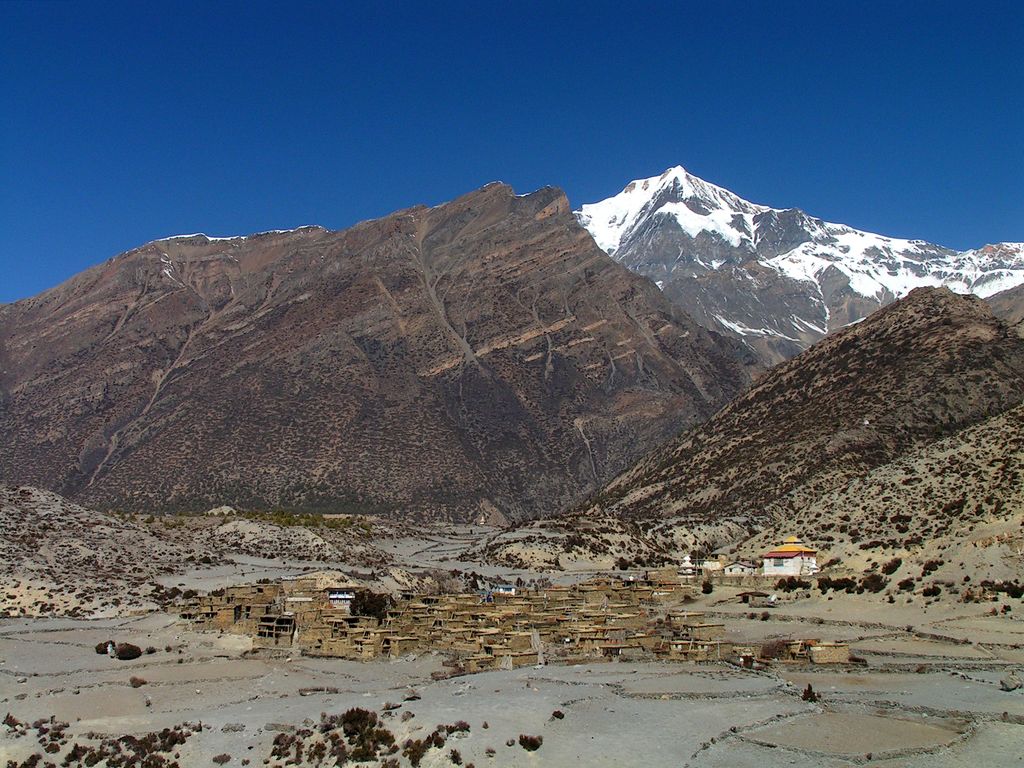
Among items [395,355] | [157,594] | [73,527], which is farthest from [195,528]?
[395,355]

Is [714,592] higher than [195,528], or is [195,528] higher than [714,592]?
[195,528]

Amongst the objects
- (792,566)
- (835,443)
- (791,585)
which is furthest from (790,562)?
(835,443)

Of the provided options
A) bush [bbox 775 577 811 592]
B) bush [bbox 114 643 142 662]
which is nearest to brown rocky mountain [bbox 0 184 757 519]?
bush [bbox 775 577 811 592]

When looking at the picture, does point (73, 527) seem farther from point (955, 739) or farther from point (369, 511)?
point (369, 511)

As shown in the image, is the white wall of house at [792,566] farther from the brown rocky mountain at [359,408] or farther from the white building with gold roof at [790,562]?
the brown rocky mountain at [359,408]

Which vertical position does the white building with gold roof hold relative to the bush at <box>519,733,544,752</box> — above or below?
above

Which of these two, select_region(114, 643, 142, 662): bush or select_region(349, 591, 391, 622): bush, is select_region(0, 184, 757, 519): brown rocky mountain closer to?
select_region(349, 591, 391, 622): bush
